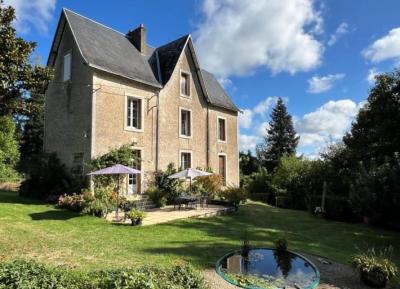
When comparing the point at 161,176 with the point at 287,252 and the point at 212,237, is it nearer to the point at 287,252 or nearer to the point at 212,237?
the point at 212,237

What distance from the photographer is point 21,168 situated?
56.7 ft

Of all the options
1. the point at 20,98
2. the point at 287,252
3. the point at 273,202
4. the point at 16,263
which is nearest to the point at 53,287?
the point at 16,263

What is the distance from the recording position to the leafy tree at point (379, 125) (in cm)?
1681

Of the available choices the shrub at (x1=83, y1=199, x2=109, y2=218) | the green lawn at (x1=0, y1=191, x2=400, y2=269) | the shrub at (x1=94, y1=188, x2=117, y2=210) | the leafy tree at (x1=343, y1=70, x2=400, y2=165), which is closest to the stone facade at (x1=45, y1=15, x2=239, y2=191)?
the shrub at (x1=94, y1=188, x2=117, y2=210)

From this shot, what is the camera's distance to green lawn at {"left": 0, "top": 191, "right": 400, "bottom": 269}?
300 inches

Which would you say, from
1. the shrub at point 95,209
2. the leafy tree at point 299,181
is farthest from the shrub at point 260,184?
the shrub at point 95,209

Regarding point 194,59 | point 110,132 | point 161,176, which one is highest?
point 194,59

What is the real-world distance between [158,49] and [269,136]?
29.0m

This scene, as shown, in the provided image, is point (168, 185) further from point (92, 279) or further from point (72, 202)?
point (92, 279)

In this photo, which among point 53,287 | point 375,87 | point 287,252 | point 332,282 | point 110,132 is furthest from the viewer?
point 375,87

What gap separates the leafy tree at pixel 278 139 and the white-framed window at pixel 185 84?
27111 millimetres

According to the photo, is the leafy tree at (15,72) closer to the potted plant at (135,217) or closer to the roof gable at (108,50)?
the potted plant at (135,217)

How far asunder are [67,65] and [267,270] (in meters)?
15.2

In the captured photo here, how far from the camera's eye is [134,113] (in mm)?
18188
